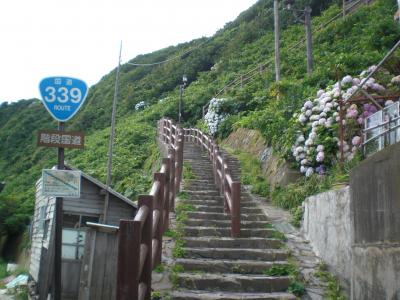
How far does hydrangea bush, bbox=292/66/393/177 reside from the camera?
780 cm

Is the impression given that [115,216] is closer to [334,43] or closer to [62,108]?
[62,108]

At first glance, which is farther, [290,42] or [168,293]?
[290,42]

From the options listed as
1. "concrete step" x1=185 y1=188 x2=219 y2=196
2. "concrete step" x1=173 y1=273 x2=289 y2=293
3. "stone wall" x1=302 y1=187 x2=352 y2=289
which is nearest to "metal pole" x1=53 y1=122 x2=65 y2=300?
"concrete step" x1=173 y1=273 x2=289 y2=293

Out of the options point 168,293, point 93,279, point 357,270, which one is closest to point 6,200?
point 93,279

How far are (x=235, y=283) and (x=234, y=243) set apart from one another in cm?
132

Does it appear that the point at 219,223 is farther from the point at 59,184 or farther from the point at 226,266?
the point at 59,184

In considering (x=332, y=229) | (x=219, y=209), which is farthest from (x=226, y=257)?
(x=219, y=209)

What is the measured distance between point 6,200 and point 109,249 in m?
20.3

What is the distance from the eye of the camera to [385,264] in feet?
13.4

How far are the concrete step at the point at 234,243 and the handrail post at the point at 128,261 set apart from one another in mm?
2961

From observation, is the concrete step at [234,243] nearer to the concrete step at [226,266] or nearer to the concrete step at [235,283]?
the concrete step at [226,266]

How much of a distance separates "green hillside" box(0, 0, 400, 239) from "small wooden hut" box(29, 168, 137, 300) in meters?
4.03

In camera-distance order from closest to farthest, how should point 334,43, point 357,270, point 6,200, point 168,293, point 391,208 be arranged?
1. point 391,208
2. point 357,270
3. point 168,293
4. point 334,43
5. point 6,200

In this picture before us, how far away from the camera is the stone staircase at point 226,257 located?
586 cm
